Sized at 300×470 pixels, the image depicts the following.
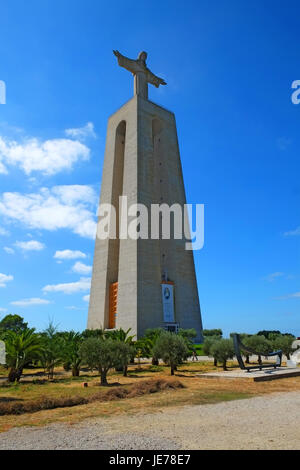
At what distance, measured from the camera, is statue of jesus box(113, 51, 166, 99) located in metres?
49.8

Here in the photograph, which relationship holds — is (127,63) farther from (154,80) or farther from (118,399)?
(118,399)

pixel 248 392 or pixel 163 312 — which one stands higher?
pixel 163 312

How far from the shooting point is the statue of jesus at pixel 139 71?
4981 cm

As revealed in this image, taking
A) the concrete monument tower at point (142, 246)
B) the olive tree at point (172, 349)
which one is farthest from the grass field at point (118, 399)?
the concrete monument tower at point (142, 246)

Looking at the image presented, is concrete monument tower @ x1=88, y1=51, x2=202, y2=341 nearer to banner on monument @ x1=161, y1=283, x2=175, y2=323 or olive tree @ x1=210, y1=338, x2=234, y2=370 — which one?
banner on monument @ x1=161, y1=283, x2=175, y2=323

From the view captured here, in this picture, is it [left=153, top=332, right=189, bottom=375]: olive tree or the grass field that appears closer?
the grass field

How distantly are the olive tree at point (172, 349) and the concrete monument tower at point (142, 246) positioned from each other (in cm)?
1842

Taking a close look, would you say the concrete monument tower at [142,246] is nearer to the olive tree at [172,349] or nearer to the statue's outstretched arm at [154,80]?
the statue's outstretched arm at [154,80]

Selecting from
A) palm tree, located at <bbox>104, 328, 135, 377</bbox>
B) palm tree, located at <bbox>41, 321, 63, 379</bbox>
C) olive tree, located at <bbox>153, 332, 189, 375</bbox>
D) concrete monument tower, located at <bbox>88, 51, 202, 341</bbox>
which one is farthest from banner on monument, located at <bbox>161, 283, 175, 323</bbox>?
palm tree, located at <bbox>41, 321, 63, 379</bbox>

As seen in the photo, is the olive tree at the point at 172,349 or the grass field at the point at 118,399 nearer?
the grass field at the point at 118,399

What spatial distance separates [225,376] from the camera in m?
15.0

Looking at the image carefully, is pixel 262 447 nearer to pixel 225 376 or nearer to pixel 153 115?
pixel 225 376
